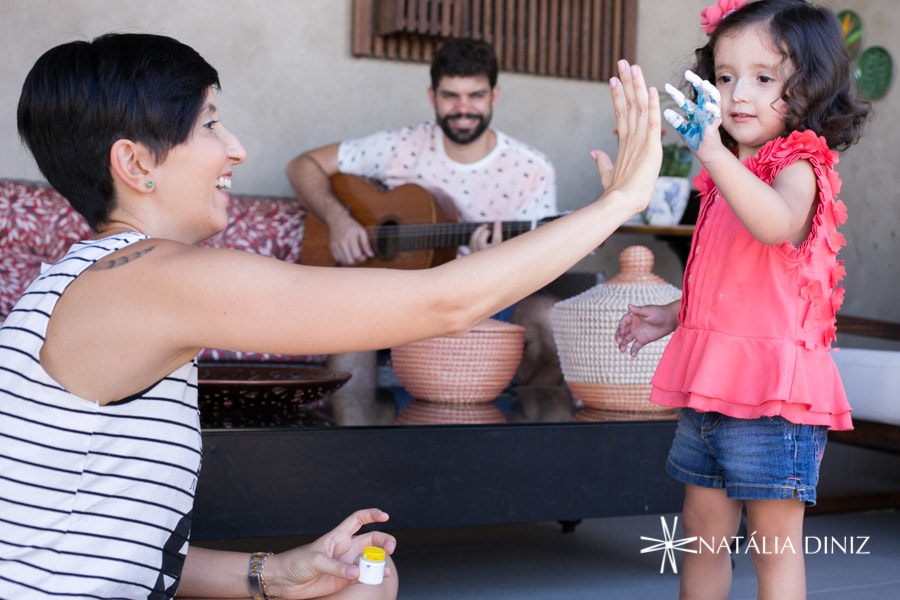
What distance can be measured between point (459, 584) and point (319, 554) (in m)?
1.20

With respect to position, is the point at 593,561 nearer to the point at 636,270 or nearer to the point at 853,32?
the point at 636,270

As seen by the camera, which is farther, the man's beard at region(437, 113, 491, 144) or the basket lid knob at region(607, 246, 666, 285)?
the man's beard at region(437, 113, 491, 144)

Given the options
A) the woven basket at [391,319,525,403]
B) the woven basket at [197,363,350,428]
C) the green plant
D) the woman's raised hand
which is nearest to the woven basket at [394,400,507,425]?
the woven basket at [391,319,525,403]

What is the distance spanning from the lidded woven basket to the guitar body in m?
0.74

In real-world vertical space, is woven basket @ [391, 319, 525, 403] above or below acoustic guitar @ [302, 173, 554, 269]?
below

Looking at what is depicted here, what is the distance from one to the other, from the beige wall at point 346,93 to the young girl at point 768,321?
7.01 feet

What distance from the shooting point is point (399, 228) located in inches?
130

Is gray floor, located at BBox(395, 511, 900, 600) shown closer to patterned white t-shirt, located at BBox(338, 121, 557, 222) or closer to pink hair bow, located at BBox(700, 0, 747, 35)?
patterned white t-shirt, located at BBox(338, 121, 557, 222)

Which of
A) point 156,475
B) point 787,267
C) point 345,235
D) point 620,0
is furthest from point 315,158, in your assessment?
point 156,475

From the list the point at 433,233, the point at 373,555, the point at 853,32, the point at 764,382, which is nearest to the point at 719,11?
the point at 764,382

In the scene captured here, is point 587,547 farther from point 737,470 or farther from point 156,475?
point 156,475

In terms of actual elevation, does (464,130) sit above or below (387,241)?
above

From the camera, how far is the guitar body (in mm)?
3262

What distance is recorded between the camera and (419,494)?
2.10 metres
